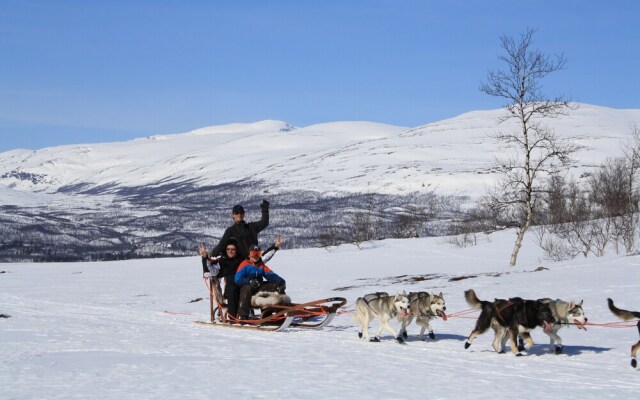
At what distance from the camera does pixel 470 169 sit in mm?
182125

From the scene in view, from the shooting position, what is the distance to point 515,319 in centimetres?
962

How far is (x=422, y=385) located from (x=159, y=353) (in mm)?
3636

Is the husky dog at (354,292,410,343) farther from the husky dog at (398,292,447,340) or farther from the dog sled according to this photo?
the dog sled

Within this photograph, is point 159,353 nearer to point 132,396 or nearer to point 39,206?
point 132,396

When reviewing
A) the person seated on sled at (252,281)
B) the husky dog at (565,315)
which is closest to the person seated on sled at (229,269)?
the person seated on sled at (252,281)

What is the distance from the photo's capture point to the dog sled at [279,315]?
12.2m

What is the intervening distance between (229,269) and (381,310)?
133 inches

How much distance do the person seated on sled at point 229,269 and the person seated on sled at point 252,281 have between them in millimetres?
207

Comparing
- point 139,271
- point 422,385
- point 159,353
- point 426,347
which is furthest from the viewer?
point 139,271

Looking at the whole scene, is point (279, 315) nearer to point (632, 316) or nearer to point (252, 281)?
point (252, 281)

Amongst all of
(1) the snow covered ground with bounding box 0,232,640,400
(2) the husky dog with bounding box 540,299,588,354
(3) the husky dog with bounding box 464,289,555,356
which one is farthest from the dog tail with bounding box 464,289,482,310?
(2) the husky dog with bounding box 540,299,588,354

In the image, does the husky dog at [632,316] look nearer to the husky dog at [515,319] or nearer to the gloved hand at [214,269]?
the husky dog at [515,319]

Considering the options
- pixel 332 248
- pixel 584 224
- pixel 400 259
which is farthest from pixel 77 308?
pixel 332 248

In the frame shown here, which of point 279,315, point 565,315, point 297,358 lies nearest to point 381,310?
point 279,315
